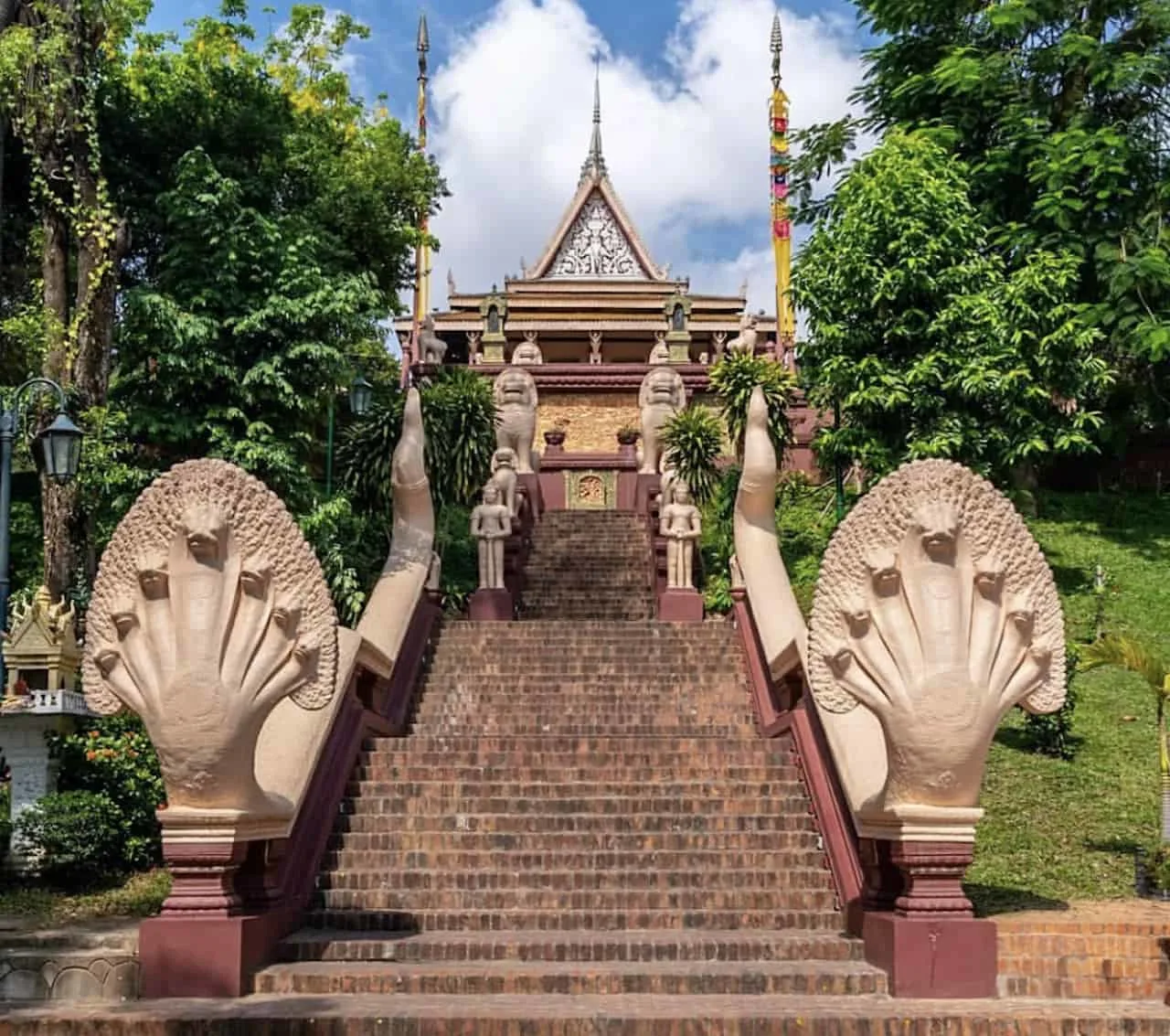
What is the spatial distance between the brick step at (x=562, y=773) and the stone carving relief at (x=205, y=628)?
2968mm

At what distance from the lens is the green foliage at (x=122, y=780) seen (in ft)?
31.0

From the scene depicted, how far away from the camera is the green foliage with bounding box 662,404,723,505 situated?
57.5 ft

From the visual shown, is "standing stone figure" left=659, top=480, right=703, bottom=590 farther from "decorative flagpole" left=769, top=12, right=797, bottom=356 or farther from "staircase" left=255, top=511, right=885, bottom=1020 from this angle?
"decorative flagpole" left=769, top=12, right=797, bottom=356

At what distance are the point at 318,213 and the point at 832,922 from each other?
11644 mm

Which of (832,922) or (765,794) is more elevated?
(765,794)

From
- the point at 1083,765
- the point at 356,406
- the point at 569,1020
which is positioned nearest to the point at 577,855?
the point at 569,1020

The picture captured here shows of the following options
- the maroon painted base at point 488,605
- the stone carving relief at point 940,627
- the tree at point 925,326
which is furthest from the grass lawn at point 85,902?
the tree at point 925,326

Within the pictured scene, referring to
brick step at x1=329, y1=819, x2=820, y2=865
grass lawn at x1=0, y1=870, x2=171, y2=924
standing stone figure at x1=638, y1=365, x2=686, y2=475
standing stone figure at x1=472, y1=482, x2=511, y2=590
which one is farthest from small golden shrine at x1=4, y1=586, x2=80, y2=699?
standing stone figure at x1=638, y1=365, x2=686, y2=475

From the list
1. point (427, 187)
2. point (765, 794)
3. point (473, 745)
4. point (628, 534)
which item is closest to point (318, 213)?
point (427, 187)

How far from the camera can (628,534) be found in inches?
731

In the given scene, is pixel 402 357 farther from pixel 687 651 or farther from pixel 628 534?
pixel 687 651

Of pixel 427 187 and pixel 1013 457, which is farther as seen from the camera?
pixel 427 187

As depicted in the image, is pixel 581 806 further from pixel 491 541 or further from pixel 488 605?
pixel 491 541

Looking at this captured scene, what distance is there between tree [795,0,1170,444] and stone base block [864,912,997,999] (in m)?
11.8
